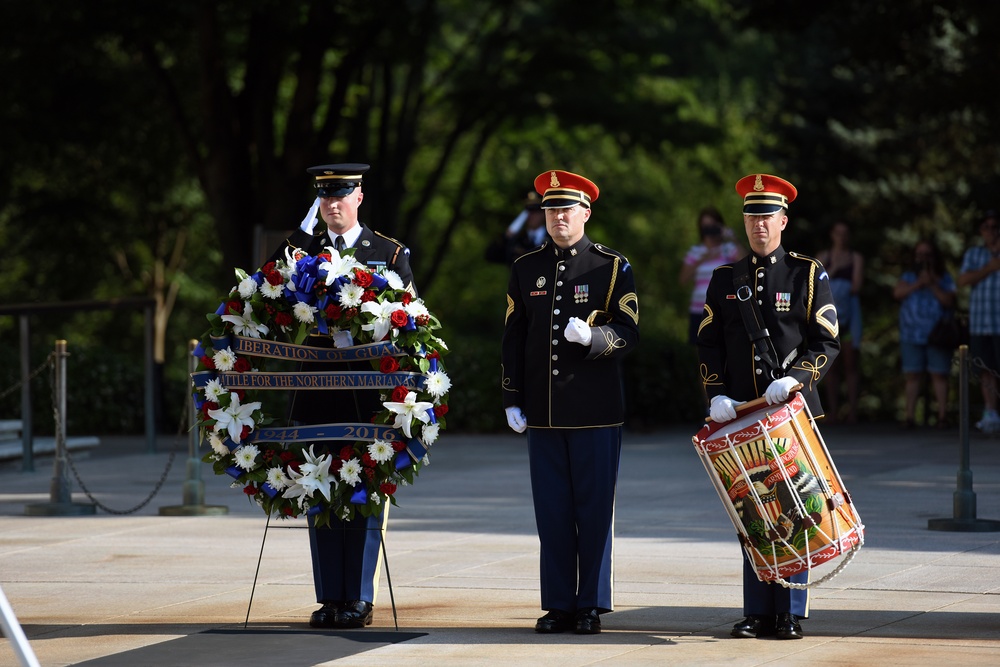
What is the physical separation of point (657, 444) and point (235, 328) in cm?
966

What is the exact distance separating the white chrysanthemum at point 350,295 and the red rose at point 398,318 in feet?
0.53

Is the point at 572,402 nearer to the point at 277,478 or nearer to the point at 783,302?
the point at 783,302

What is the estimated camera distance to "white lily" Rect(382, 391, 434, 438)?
752 cm

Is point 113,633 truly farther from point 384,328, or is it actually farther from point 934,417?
point 934,417

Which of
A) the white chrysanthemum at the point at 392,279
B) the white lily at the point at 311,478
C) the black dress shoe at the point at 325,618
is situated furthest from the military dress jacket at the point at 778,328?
the black dress shoe at the point at 325,618

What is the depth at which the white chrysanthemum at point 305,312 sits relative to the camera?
7.60 metres

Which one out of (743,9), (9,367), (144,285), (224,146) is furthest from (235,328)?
(144,285)

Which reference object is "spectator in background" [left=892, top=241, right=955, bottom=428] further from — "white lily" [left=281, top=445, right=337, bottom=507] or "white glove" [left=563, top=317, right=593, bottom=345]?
"white lily" [left=281, top=445, right=337, bottom=507]

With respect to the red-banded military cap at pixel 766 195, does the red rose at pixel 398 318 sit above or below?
below

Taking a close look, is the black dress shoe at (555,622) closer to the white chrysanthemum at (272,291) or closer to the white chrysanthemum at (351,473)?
the white chrysanthemum at (351,473)

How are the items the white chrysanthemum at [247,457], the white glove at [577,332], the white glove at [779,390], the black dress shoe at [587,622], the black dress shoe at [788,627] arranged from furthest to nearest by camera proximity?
the white chrysanthemum at [247,457] < the black dress shoe at [587,622] < the white glove at [577,332] < the black dress shoe at [788,627] < the white glove at [779,390]

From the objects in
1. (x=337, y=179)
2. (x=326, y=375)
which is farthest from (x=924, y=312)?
(x=326, y=375)

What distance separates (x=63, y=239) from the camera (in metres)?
31.2

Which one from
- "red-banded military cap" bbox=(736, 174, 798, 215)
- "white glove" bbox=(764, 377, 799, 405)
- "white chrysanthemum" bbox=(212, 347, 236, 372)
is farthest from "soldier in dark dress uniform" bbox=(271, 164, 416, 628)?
"white glove" bbox=(764, 377, 799, 405)
